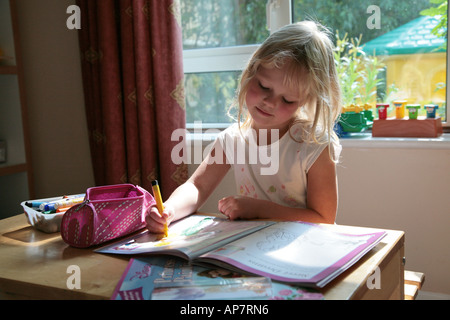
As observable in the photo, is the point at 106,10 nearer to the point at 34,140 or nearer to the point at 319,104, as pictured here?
the point at 34,140

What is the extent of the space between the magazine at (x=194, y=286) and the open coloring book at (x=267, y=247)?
0.02m

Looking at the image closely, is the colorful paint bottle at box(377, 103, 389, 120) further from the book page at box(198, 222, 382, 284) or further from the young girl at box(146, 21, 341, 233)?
the book page at box(198, 222, 382, 284)

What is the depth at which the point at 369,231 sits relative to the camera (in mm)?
890

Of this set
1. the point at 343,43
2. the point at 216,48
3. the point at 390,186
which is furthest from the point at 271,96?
the point at 216,48

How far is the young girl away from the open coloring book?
126 millimetres

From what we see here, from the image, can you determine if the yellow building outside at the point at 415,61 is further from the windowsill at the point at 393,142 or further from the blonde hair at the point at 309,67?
the blonde hair at the point at 309,67

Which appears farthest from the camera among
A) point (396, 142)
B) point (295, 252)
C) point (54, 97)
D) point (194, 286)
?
point (54, 97)

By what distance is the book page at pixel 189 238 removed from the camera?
799 millimetres

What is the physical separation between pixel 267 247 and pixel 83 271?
0.30 meters

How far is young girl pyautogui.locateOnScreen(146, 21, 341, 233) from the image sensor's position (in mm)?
1161

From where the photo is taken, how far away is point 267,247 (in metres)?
0.79

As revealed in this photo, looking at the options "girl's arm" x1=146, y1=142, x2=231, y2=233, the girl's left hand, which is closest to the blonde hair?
"girl's arm" x1=146, y1=142, x2=231, y2=233

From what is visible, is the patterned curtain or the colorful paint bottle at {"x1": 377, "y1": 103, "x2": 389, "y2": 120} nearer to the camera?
the colorful paint bottle at {"x1": 377, "y1": 103, "x2": 389, "y2": 120}

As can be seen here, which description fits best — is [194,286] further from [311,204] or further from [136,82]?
[136,82]
